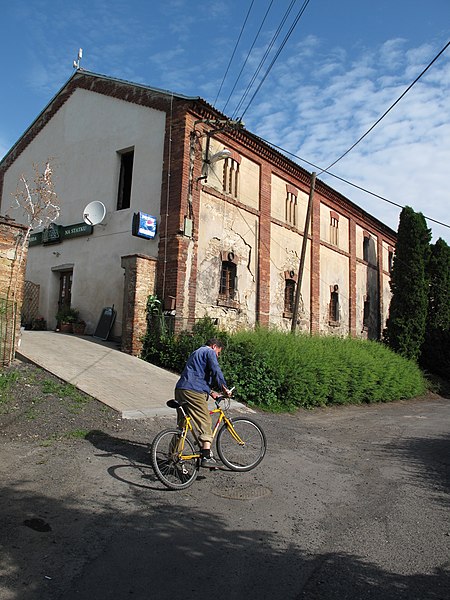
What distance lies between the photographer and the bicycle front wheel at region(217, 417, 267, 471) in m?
6.04

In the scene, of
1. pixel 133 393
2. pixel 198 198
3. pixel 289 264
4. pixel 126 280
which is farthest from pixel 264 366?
pixel 289 264

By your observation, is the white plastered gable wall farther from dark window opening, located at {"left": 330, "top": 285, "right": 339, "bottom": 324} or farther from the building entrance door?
dark window opening, located at {"left": 330, "top": 285, "right": 339, "bottom": 324}

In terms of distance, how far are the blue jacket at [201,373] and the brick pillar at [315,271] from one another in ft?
48.6

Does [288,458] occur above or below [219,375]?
below

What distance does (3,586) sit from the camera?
3178 millimetres

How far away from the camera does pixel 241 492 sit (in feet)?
17.5

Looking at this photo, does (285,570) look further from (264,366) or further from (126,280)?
(126,280)

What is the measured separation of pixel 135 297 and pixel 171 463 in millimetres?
8333

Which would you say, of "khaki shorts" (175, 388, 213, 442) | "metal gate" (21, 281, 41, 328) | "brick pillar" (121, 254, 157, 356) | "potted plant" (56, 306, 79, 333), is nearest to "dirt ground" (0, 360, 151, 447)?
"khaki shorts" (175, 388, 213, 442)

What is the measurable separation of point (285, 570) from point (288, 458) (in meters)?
3.42

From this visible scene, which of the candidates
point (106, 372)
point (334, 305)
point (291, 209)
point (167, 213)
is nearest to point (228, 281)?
point (167, 213)

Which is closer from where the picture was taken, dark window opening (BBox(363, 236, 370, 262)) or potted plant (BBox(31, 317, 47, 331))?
potted plant (BBox(31, 317, 47, 331))

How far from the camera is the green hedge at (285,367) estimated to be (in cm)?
1159

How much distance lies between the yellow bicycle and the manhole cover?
1.14 ft
